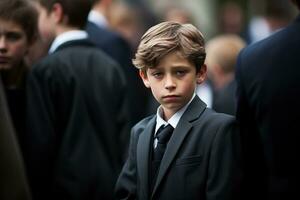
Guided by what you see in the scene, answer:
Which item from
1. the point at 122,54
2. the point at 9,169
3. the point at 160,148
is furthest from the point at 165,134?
the point at 122,54

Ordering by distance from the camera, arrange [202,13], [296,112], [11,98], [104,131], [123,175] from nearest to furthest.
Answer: [296,112], [123,175], [11,98], [104,131], [202,13]

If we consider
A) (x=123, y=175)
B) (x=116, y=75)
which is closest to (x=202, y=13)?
(x=116, y=75)

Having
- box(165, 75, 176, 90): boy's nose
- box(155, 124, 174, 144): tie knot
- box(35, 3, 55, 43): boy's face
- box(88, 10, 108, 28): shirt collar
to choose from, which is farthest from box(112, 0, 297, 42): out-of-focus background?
box(165, 75, 176, 90): boy's nose

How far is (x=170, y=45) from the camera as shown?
4.98 meters

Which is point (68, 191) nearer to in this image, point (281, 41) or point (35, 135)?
point (35, 135)

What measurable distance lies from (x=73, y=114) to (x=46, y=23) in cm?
80

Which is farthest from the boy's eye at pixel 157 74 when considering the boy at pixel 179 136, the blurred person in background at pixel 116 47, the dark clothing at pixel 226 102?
the dark clothing at pixel 226 102

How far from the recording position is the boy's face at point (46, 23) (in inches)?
276

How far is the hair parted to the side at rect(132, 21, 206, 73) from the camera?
196 inches

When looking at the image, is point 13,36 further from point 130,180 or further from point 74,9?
point 130,180

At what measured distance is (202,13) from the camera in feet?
71.8

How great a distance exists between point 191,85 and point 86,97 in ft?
6.25

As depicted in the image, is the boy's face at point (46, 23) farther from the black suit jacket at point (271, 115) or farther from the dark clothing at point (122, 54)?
the black suit jacket at point (271, 115)

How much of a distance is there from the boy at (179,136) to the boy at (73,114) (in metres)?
1.43
